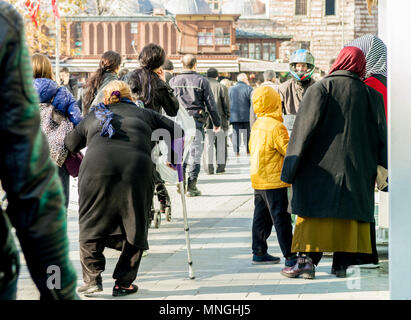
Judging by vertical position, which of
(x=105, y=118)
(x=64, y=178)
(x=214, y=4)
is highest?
(x=214, y=4)

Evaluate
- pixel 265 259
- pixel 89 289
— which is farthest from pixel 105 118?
pixel 265 259

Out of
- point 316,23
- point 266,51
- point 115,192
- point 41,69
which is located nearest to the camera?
point 115,192

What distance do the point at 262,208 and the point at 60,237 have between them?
4.91 m

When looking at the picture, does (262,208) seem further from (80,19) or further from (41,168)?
(80,19)

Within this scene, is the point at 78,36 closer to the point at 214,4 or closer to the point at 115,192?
the point at 214,4

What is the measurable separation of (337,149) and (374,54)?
1.51m

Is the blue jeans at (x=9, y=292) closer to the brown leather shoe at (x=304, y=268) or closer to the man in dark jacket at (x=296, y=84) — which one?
the brown leather shoe at (x=304, y=268)

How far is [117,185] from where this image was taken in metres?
5.65

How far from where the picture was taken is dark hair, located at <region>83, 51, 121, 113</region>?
26.0ft

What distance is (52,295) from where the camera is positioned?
2.04 m

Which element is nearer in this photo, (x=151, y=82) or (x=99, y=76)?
(x=151, y=82)

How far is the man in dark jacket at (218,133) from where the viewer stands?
14.9 m

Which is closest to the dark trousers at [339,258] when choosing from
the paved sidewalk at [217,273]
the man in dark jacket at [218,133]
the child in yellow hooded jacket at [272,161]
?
the paved sidewalk at [217,273]

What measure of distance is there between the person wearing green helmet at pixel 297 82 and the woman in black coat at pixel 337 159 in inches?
99.3
